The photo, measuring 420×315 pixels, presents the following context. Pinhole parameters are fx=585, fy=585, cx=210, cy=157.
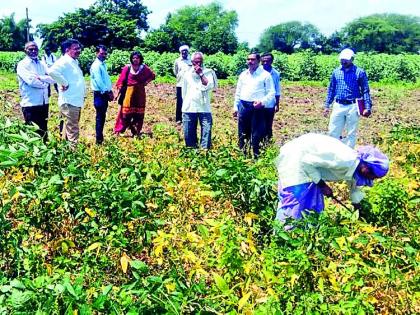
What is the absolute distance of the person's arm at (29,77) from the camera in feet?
22.1

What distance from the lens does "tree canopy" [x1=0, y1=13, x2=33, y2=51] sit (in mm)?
58094

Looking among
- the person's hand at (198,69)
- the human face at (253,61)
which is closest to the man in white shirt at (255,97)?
the human face at (253,61)

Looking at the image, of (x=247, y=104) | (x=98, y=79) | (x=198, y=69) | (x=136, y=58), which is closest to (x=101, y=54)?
(x=98, y=79)

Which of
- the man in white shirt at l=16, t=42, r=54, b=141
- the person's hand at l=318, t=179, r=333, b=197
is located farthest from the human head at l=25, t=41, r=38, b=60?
the person's hand at l=318, t=179, r=333, b=197

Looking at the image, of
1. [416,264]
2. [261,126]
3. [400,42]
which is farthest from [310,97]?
[400,42]

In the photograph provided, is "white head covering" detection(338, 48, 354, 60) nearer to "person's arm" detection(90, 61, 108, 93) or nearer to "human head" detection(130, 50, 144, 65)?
"human head" detection(130, 50, 144, 65)

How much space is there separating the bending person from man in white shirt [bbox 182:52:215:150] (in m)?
3.08

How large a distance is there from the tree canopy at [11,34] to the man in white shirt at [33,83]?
5487 centimetres

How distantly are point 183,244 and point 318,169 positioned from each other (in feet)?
3.26

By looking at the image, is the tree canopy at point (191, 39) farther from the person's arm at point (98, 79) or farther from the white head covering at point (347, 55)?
the white head covering at point (347, 55)

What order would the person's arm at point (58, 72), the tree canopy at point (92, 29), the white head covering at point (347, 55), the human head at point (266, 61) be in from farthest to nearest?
the tree canopy at point (92, 29) → the human head at point (266, 61) → the white head covering at point (347, 55) → the person's arm at point (58, 72)

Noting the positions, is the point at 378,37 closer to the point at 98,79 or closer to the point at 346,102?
the point at 346,102

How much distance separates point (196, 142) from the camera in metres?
7.05

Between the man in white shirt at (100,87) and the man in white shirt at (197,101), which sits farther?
the man in white shirt at (100,87)
